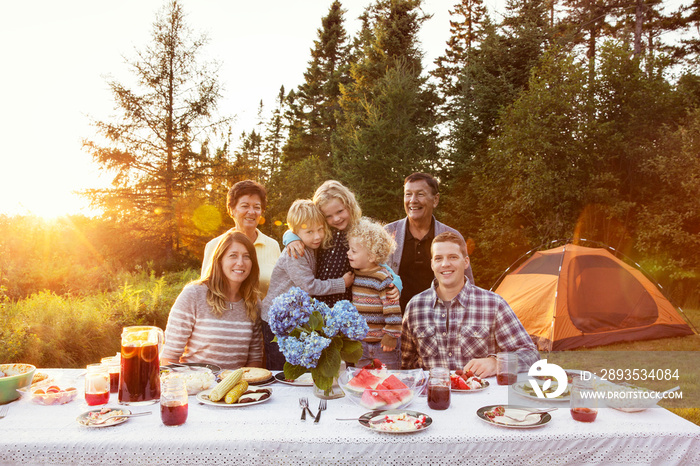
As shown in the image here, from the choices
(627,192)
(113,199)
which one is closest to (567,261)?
(627,192)

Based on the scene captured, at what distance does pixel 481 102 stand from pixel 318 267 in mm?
14934

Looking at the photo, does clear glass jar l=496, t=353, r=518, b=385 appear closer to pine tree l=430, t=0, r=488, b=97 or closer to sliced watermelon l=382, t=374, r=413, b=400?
sliced watermelon l=382, t=374, r=413, b=400

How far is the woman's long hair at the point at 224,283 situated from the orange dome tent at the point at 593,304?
5946 mm

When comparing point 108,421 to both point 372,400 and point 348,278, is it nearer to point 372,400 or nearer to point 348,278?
point 372,400

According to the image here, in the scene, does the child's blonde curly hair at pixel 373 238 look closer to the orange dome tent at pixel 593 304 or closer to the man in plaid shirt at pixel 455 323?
→ the man in plaid shirt at pixel 455 323

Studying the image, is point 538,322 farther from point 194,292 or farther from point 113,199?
point 113,199

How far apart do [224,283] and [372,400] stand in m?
1.25

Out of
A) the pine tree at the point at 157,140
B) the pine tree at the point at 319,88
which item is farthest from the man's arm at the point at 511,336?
the pine tree at the point at 319,88

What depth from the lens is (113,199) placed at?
46.6 feet

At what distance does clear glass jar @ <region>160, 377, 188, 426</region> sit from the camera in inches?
71.2

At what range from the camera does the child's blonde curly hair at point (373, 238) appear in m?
3.01

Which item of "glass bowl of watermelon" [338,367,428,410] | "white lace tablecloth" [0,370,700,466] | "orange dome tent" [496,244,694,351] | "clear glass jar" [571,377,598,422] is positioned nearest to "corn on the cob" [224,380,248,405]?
"white lace tablecloth" [0,370,700,466]

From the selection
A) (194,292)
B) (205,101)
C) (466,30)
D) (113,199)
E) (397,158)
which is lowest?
(194,292)

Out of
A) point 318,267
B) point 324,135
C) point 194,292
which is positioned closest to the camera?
point 194,292
